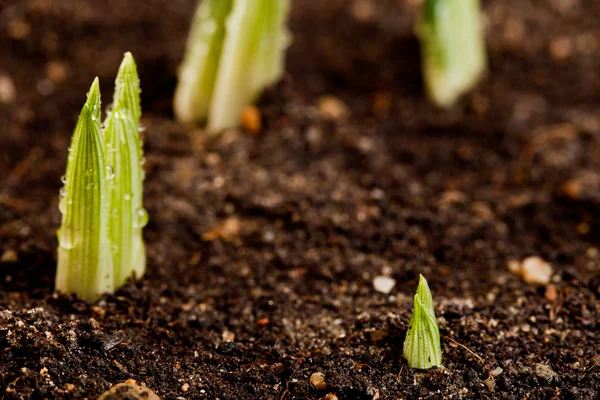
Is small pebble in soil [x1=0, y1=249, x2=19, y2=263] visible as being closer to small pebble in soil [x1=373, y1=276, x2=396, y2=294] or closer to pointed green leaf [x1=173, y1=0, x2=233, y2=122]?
pointed green leaf [x1=173, y1=0, x2=233, y2=122]

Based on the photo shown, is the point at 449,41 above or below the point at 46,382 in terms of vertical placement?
above

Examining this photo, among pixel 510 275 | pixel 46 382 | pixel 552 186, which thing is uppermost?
pixel 552 186

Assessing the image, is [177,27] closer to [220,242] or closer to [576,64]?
[220,242]

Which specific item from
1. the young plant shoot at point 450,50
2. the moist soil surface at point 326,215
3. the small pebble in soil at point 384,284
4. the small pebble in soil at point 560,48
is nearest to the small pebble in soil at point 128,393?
the moist soil surface at point 326,215

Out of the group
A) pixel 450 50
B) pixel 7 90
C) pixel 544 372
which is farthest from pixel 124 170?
pixel 450 50

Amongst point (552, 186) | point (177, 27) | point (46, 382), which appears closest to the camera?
point (46, 382)

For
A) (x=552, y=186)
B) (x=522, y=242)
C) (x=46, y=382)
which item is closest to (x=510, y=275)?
(x=522, y=242)
